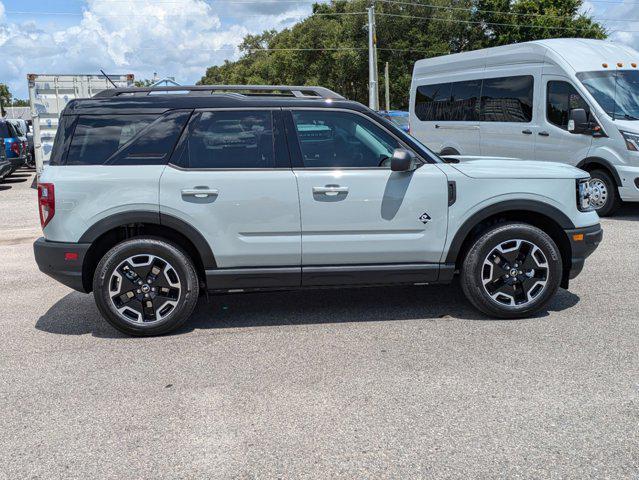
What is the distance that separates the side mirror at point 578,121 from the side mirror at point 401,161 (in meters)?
5.95

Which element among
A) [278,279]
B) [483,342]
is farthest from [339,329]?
[483,342]

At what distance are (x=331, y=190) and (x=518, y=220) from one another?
1.63 meters

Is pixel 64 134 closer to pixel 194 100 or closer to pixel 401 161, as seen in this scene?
pixel 194 100

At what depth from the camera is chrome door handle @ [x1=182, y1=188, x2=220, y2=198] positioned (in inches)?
188

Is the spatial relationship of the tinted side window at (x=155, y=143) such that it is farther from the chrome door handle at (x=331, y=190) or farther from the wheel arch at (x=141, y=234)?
the chrome door handle at (x=331, y=190)

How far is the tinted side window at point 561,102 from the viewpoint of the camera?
1000 cm

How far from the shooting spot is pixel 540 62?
10.5 m

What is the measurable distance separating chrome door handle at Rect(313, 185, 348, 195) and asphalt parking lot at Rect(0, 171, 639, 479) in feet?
3.58

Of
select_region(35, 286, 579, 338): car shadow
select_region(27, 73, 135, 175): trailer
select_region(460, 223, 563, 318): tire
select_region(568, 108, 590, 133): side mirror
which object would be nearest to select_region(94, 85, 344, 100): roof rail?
select_region(460, 223, 563, 318): tire

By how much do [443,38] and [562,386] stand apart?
43.1 meters

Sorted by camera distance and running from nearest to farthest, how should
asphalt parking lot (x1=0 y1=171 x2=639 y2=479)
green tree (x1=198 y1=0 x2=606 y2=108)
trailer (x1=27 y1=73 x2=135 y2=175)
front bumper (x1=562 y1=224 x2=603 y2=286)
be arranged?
1. asphalt parking lot (x1=0 y1=171 x2=639 y2=479)
2. front bumper (x1=562 y1=224 x2=603 y2=286)
3. trailer (x1=27 y1=73 x2=135 y2=175)
4. green tree (x1=198 y1=0 x2=606 y2=108)

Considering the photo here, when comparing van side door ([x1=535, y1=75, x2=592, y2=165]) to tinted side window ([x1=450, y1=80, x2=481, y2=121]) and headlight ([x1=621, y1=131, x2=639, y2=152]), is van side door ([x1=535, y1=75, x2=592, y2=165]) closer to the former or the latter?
headlight ([x1=621, y1=131, x2=639, y2=152])

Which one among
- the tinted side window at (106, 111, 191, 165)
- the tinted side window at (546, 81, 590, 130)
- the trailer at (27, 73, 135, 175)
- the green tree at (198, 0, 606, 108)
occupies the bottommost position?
the tinted side window at (106, 111, 191, 165)

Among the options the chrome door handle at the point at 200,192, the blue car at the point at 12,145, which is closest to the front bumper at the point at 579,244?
the chrome door handle at the point at 200,192
